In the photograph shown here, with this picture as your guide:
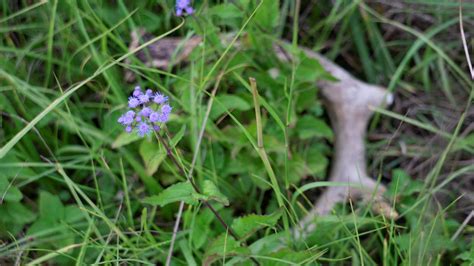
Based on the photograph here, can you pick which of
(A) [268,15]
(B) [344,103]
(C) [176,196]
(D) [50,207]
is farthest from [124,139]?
(B) [344,103]

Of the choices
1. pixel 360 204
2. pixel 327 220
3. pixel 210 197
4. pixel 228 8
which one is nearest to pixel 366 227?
pixel 360 204

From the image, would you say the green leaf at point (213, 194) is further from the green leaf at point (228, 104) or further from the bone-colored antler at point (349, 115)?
the bone-colored antler at point (349, 115)

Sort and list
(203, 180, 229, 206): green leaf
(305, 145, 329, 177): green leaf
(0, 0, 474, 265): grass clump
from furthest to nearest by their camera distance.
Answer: (305, 145, 329, 177): green leaf < (0, 0, 474, 265): grass clump < (203, 180, 229, 206): green leaf

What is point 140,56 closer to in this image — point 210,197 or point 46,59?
point 46,59

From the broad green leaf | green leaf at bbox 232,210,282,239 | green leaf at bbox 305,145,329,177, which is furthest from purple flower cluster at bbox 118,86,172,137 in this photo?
green leaf at bbox 305,145,329,177

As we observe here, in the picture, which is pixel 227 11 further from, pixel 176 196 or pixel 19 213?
pixel 19 213

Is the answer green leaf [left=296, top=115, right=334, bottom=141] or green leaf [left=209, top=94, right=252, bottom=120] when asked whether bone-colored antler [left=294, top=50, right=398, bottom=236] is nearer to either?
green leaf [left=296, top=115, right=334, bottom=141]
